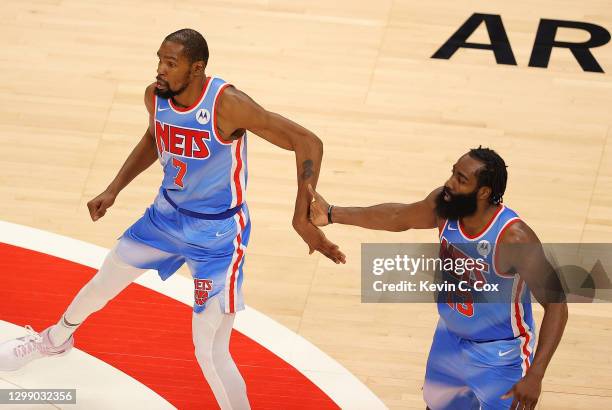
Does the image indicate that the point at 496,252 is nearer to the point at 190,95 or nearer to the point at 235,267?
the point at 235,267

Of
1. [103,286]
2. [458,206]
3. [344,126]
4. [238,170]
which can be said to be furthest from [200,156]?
[344,126]

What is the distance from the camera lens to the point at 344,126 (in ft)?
26.8

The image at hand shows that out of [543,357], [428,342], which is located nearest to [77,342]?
[428,342]

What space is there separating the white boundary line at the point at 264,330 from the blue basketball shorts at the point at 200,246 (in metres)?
1.08

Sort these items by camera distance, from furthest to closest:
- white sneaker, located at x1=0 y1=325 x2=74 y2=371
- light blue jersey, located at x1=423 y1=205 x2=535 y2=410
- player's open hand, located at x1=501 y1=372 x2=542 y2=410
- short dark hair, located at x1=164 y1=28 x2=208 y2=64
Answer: white sneaker, located at x1=0 y1=325 x2=74 y2=371 < short dark hair, located at x1=164 y1=28 x2=208 y2=64 < light blue jersey, located at x1=423 y1=205 x2=535 y2=410 < player's open hand, located at x1=501 y1=372 x2=542 y2=410

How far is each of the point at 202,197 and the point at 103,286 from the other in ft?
2.29

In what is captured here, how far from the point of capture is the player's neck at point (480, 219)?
4.86 metres

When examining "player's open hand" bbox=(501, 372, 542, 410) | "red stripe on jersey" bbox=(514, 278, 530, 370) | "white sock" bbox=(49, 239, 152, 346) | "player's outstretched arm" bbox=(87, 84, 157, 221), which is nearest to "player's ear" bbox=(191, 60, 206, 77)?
"player's outstretched arm" bbox=(87, 84, 157, 221)

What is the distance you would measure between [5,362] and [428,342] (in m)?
2.38

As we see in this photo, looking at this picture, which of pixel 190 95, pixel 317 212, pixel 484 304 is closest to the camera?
pixel 484 304

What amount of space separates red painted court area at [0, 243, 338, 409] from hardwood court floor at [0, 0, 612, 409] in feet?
1.19

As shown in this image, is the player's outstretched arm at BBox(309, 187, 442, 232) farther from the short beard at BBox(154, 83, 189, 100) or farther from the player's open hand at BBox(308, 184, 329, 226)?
the short beard at BBox(154, 83, 189, 100)

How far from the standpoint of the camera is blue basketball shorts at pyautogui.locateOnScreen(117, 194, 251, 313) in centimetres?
535

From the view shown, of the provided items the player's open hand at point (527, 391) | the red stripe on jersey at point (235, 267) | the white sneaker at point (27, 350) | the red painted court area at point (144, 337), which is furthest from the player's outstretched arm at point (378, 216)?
the white sneaker at point (27, 350)
